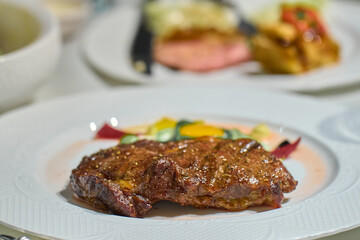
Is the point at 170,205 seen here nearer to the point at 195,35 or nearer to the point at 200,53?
the point at 200,53

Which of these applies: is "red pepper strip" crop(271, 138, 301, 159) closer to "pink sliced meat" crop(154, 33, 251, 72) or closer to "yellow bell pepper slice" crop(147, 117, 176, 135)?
"yellow bell pepper slice" crop(147, 117, 176, 135)

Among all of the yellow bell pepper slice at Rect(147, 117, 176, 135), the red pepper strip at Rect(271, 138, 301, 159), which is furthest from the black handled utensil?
the red pepper strip at Rect(271, 138, 301, 159)

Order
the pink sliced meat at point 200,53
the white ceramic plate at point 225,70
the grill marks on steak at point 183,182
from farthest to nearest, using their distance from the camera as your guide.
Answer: the pink sliced meat at point 200,53, the white ceramic plate at point 225,70, the grill marks on steak at point 183,182

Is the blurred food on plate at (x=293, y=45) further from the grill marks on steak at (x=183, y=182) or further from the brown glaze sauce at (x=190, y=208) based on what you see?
the grill marks on steak at (x=183, y=182)

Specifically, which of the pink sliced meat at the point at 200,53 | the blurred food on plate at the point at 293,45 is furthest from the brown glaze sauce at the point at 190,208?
the pink sliced meat at the point at 200,53

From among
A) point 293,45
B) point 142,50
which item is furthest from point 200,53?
point 293,45

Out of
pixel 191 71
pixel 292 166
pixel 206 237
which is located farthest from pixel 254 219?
pixel 191 71
